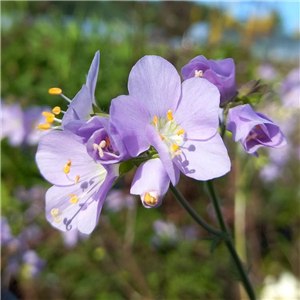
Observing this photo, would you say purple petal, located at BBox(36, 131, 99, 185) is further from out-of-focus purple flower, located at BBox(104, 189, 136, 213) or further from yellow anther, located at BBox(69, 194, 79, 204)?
out-of-focus purple flower, located at BBox(104, 189, 136, 213)

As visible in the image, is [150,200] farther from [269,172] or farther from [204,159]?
[269,172]

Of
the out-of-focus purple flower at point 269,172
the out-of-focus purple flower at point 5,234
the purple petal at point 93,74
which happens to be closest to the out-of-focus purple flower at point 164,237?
the out-of-focus purple flower at point 5,234

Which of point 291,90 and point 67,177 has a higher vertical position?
point 67,177

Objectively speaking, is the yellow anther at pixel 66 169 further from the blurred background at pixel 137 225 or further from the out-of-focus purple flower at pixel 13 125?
the out-of-focus purple flower at pixel 13 125

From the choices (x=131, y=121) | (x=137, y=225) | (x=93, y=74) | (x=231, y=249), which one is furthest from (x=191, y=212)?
(x=137, y=225)

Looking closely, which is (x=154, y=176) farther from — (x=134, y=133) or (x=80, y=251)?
(x=80, y=251)
